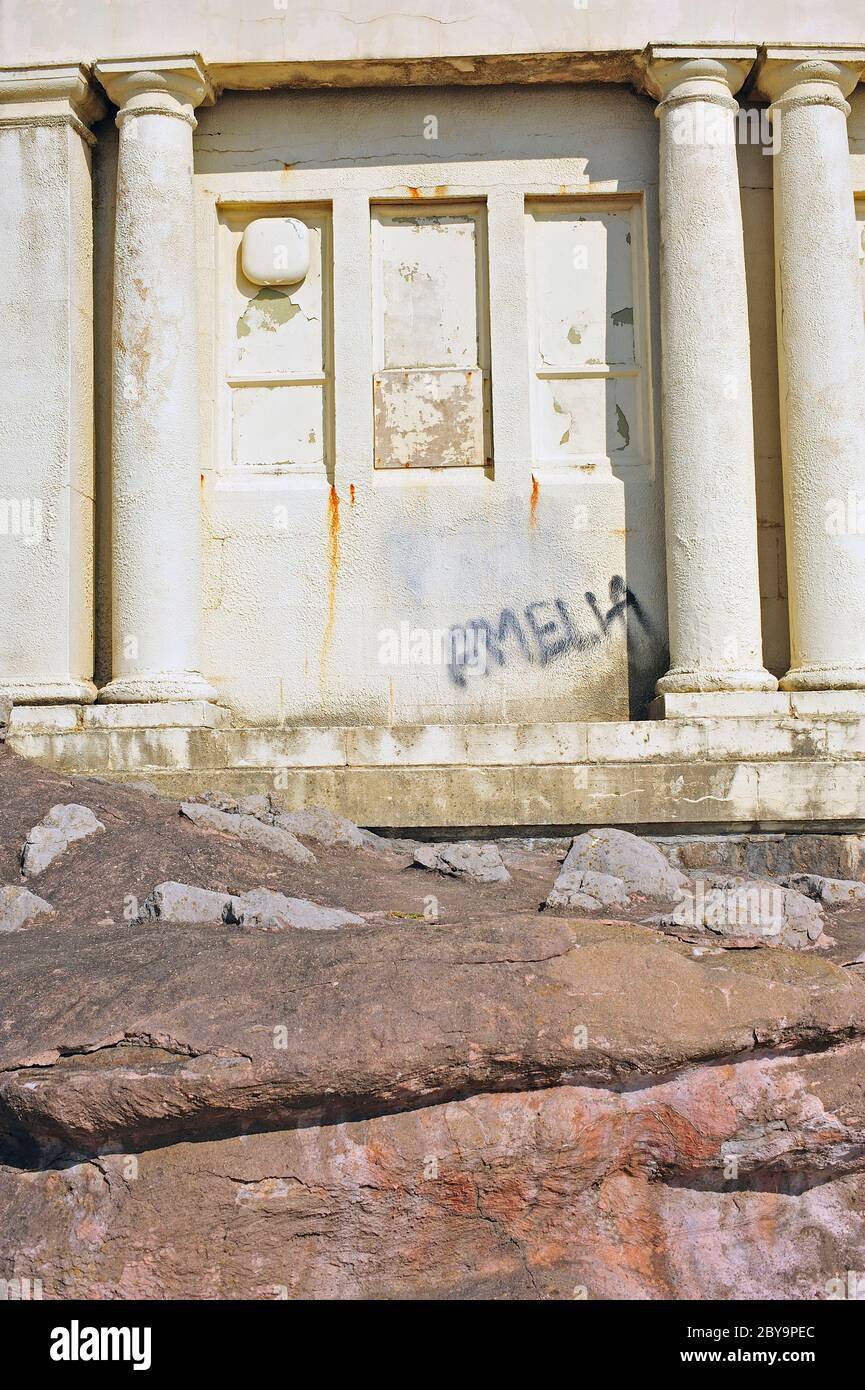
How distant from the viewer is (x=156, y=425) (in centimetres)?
991

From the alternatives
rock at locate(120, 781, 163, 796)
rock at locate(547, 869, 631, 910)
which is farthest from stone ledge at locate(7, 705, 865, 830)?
rock at locate(547, 869, 631, 910)

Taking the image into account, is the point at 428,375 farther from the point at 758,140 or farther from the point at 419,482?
the point at 758,140

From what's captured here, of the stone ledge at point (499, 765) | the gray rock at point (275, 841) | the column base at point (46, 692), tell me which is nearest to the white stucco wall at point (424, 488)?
the column base at point (46, 692)

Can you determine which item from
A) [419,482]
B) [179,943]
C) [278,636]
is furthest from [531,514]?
[179,943]

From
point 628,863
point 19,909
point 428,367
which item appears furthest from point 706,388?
point 19,909

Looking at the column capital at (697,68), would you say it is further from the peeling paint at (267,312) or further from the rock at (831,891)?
the rock at (831,891)

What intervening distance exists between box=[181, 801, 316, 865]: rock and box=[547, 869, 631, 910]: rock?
1561mm

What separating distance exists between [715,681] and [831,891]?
2.53 metres

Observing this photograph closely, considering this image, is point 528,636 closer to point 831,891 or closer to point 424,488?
point 424,488

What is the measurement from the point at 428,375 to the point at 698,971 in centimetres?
615

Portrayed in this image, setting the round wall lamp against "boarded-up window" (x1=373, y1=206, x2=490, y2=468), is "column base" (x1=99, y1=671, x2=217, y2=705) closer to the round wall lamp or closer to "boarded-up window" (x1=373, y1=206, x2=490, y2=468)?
"boarded-up window" (x1=373, y1=206, x2=490, y2=468)

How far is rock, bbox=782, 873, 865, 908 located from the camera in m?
7.34

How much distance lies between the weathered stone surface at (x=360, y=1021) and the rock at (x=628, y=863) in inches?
63.1

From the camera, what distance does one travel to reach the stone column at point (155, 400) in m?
9.88
